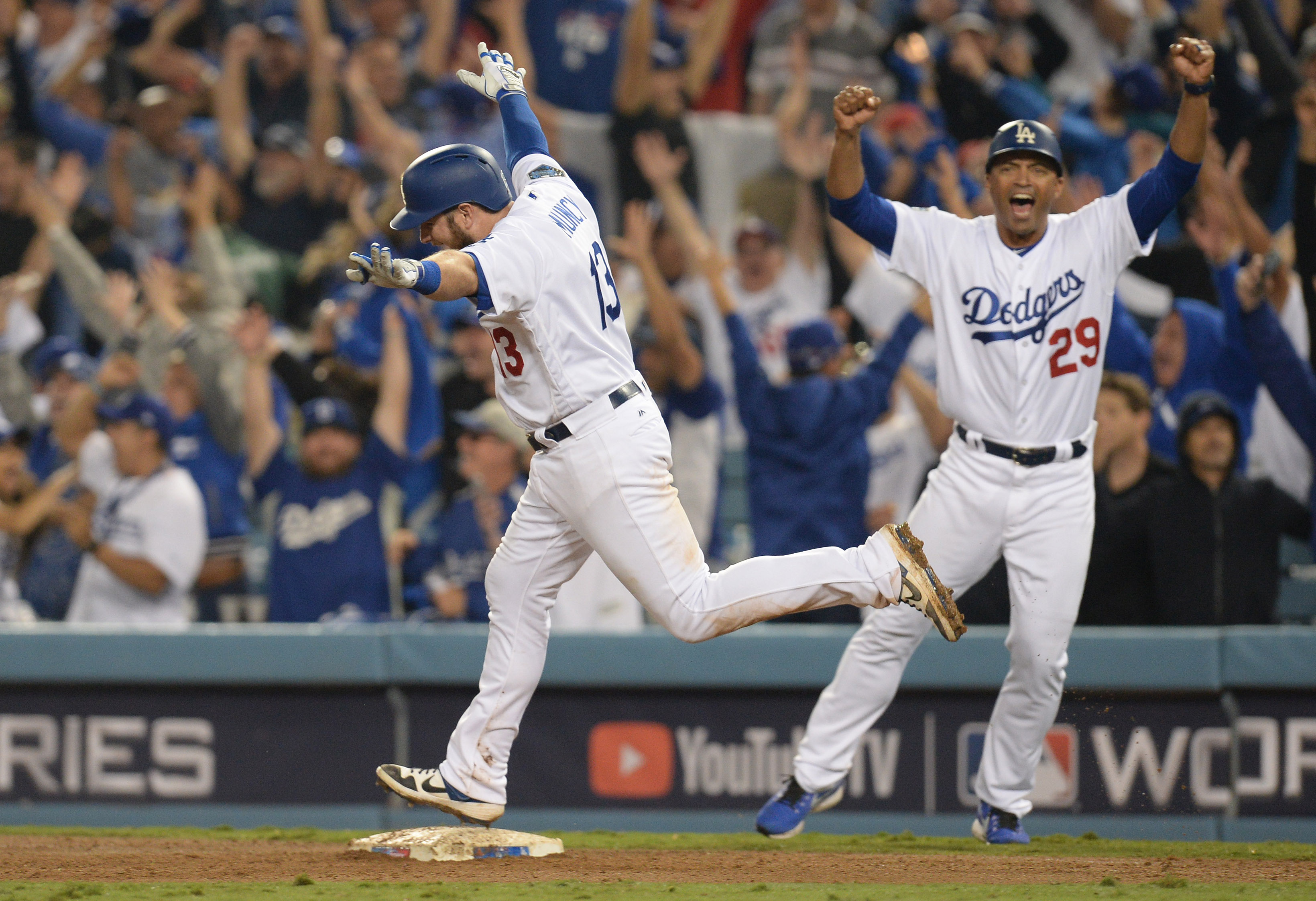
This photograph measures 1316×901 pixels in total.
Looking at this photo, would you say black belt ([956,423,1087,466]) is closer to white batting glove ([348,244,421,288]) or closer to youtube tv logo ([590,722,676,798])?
white batting glove ([348,244,421,288])

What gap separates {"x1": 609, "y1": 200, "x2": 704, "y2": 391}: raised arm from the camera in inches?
281

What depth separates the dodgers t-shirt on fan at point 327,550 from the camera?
701cm

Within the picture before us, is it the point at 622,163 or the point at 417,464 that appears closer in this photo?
the point at 417,464

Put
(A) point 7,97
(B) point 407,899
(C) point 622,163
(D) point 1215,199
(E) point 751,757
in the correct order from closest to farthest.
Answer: (B) point 407,899 < (E) point 751,757 < (D) point 1215,199 < (C) point 622,163 < (A) point 7,97

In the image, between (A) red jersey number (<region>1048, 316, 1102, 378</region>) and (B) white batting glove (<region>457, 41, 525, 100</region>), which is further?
(B) white batting glove (<region>457, 41, 525, 100</region>)

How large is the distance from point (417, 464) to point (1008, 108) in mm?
3873

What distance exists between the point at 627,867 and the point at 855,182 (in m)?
2.22

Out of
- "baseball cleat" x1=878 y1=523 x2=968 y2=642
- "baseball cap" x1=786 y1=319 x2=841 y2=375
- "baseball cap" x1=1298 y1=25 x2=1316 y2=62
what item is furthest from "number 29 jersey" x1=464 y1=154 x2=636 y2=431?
"baseball cap" x1=1298 y1=25 x2=1316 y2=62

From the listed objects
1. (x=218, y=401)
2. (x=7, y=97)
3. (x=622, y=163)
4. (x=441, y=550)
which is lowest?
(x=441, y=550)

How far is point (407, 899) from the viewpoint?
3.86m

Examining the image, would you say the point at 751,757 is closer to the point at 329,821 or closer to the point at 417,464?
the point at 329,821

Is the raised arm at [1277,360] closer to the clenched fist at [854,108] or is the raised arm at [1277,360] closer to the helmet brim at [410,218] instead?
the clenched fist at [854,108]

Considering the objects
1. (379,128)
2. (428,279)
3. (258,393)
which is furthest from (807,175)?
(428,279)

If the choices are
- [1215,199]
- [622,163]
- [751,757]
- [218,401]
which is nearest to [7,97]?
[218,401]
